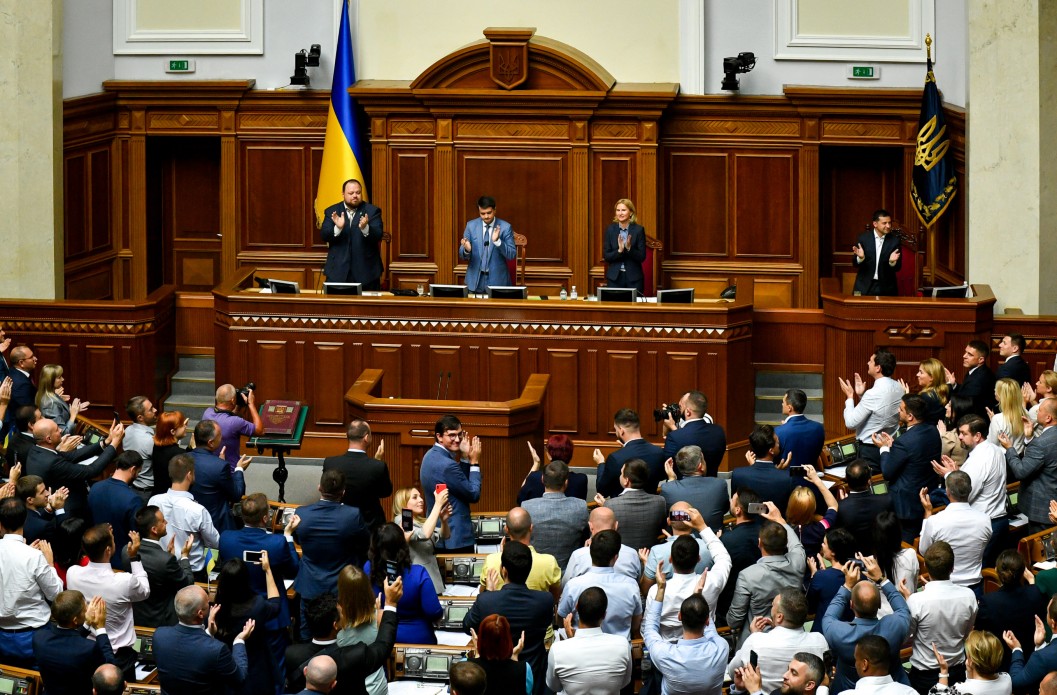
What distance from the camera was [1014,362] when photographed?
42.7ft

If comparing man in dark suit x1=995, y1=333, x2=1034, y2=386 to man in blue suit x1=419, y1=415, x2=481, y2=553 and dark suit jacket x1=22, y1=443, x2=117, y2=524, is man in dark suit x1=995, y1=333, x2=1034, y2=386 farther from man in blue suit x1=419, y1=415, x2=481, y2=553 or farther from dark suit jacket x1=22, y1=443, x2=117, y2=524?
dark suit jacket x1=22, y1=443, x2=117, y2=524

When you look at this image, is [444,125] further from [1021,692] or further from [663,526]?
[1021,692]

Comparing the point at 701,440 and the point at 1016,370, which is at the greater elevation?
the point at 1016,370

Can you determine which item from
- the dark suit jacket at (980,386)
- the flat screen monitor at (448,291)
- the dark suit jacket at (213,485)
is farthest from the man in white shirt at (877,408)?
the dark suit jacket at (213,485)

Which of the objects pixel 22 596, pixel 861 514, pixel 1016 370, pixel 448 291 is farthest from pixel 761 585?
pixel 448 291

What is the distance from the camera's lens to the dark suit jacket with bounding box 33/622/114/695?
8.18m

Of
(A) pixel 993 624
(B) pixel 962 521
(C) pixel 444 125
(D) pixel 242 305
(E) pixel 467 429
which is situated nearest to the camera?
(A) pixel 993 624

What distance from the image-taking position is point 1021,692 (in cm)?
813

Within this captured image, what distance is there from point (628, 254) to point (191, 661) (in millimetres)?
8070

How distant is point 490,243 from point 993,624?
7559 mm

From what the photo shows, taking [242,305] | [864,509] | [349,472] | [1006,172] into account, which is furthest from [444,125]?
[864,509]

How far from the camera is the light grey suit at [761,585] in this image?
878 cm

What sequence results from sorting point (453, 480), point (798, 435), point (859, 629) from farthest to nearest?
point (798, 435) → point (453, 480) → point (859, 629)

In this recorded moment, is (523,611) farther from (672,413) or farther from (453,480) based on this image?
(672,413)
